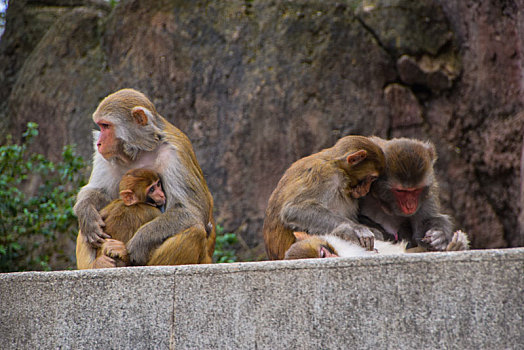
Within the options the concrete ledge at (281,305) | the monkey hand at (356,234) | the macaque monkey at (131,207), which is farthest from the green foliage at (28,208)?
the monkey hand at (356,234)

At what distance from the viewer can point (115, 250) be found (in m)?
3.90

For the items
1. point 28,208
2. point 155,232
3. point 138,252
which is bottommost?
point 28,208

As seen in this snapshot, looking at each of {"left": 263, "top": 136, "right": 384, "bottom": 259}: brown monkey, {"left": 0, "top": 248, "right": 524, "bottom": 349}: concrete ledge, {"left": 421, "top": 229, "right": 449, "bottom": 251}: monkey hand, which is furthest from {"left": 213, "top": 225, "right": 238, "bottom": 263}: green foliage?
{"left": 0, "top": 248, "right": 524, "bottom": 349}: concrete ledge

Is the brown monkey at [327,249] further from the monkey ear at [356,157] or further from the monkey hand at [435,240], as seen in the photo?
the monkey ear at [356,157]

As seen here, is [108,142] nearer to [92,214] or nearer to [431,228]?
[92,214]

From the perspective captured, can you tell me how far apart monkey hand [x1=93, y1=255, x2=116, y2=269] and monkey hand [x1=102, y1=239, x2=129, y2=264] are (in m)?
0.03

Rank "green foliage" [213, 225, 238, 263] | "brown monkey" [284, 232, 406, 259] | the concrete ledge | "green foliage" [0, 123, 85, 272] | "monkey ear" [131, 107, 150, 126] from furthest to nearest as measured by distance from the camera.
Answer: "green foliage" [213, 225, 238, 263] → "green foliage" [0, 123, 85, 272] → "monkey ear" [131, 107, 150, 126] → "brown monkey" [284, 232, 406, 259] → the concrete ledge

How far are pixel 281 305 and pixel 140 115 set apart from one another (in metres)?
1.87

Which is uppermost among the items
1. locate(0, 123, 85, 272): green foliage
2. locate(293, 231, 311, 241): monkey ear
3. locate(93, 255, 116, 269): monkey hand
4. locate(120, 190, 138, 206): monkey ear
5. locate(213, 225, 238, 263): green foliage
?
locate(120, 190, 138, 206): monkey ear

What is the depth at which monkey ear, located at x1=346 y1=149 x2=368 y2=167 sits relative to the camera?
4.07 metres

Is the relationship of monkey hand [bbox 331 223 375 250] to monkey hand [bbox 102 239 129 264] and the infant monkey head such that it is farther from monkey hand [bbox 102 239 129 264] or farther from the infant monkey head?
monkey hand [bbox 102 239 129 264]

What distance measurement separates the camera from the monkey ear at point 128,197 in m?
3.99

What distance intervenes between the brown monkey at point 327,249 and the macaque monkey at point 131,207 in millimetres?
918

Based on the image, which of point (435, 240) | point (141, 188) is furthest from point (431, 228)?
point (141, 188)
